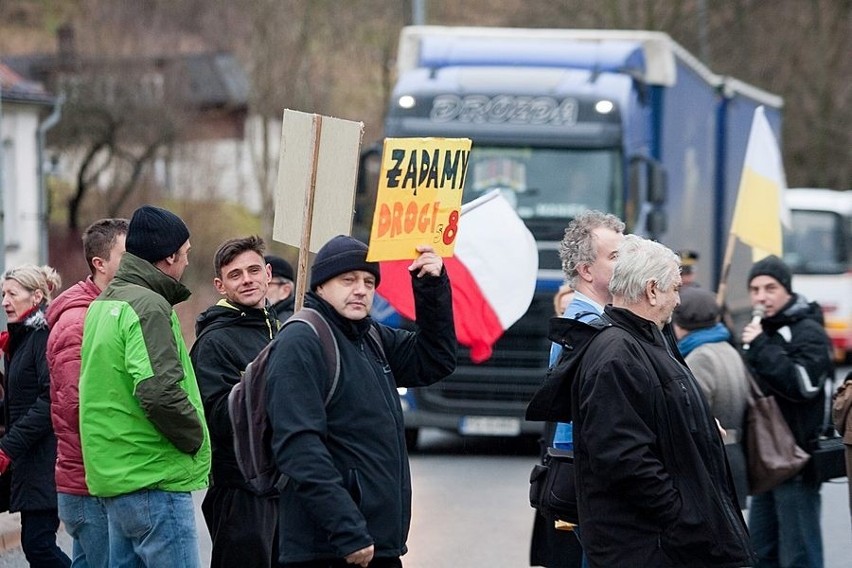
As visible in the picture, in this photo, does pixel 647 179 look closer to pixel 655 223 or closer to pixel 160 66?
pixel 655 223

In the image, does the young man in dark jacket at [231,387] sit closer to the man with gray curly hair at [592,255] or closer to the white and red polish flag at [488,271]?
the white and red polish flag at [488,271]

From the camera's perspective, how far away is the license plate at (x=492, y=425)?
1334 centimetres

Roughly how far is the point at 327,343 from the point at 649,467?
1041 millimetres

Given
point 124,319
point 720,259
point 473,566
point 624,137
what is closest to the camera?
point 124,319

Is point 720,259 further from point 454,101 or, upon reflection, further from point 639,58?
point 454,101

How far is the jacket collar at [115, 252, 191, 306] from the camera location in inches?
216

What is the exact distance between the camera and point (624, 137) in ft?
43.9

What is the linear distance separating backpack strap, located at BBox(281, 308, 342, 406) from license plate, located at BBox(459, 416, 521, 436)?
8.75 m

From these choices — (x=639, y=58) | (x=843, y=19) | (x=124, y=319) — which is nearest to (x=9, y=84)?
(x=639, y=58)

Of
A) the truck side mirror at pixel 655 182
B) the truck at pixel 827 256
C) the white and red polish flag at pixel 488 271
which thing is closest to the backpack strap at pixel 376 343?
the white and red polish flag at pixel 488 271

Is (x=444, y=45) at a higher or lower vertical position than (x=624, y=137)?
higher

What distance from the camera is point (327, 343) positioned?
15.3ft

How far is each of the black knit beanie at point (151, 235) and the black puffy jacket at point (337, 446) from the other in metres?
0.92

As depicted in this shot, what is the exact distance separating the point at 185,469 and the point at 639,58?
1014 cm
